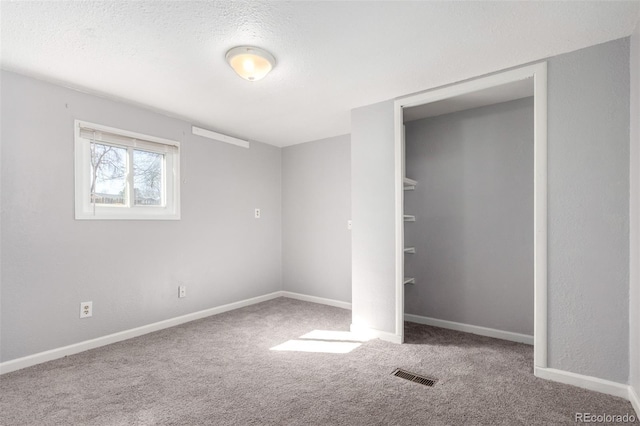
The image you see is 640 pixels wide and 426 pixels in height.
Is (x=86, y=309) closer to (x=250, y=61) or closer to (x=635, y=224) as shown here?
(x=250, y=61)

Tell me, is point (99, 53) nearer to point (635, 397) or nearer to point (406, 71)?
point (406, 71)

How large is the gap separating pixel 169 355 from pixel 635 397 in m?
3.15

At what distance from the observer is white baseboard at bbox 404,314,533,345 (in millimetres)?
2945

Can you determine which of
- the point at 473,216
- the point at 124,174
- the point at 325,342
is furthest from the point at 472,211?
the point at 124,174

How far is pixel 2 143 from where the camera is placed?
2.38 m

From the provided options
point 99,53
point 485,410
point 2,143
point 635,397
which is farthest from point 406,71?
point 2,143

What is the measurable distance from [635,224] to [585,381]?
1039 millimetres

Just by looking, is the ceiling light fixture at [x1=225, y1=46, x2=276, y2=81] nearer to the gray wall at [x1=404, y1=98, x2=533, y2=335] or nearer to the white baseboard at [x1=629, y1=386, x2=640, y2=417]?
the gray wall at [x1=404, y1=98, x2=533, y2=335]

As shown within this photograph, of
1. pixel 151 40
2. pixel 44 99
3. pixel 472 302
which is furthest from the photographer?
pixel 472 302

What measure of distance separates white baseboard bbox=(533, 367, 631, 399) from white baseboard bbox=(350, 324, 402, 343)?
1.06 m

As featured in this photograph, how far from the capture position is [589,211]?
2.12 meters

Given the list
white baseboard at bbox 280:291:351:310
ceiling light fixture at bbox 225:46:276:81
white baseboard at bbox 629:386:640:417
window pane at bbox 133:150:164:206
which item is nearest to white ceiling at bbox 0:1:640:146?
ceiling light fixture at bbox 225:46:276:81

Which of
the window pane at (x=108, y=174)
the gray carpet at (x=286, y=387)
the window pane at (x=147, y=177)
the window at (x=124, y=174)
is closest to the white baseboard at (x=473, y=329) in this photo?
the gray carpet at (x=286, y=387)

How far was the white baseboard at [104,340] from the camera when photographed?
2.41 m
